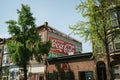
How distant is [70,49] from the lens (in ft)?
131

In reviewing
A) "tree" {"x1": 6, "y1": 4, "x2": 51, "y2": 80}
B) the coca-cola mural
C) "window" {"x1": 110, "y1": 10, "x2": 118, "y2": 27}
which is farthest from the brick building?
"window" {"x1": 110, "y1": 10, "x2": 118, "y2": 27}

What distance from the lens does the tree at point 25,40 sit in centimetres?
2816

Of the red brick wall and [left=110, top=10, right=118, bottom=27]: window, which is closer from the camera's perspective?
[left=110, top=10, right=118, bottom=27]: window

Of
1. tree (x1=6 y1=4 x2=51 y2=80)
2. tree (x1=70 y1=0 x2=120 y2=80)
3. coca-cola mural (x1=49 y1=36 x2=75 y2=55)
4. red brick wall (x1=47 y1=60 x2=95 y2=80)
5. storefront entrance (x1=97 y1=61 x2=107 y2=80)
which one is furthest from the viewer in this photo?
coca-cola mural (x1=49 y1=36 x2=75 y2=55)

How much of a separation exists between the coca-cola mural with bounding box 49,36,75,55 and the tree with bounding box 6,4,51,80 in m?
5.74

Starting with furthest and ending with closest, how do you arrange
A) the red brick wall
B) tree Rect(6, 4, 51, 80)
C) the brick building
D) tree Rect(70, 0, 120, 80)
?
tree Rect(6, 4, 51, 80), the brick building, the red brick wall, tree Rect(70, 0, 120, 80)

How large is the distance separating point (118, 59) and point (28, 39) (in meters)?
14.3

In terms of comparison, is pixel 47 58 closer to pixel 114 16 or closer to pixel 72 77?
pixel 72 77

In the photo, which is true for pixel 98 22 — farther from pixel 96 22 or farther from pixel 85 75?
pixel 85 75

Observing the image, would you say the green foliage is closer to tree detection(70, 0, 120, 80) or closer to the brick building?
tree detection(70, 0, 120, 80)

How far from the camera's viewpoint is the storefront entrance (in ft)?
80.3

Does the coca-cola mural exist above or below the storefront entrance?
above

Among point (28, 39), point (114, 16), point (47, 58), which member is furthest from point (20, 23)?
point (114, 16)

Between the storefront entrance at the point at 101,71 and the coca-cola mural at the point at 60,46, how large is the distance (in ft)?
40.1
